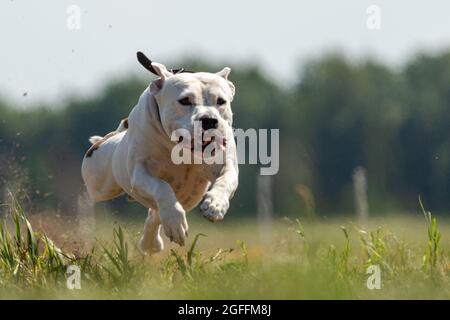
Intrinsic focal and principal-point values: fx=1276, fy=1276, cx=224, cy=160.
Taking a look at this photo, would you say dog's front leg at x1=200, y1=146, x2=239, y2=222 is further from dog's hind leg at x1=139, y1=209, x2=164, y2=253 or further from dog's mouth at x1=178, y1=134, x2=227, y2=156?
dog's hind leg at x1=139, y1=209, x2=164, y2=253

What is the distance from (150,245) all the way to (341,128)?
20653 mm

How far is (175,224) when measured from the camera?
26.0 ft

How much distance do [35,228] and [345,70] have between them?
1867 centimetres

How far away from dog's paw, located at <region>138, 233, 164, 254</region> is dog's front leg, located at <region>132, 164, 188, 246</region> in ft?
3.51

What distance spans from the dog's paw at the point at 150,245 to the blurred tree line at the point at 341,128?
346 inches

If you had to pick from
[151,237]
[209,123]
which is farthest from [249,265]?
[151,237]

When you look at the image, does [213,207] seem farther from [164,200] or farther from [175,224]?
[164,200]

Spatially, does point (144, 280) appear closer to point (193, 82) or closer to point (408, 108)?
point (193, 82)

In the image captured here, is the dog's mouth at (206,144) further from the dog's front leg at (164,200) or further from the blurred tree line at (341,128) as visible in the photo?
the blurred tree line at (341,128)

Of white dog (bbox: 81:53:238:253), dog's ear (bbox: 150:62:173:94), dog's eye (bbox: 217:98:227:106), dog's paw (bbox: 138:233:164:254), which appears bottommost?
dog's paw (bbox: 138:233:164:254)

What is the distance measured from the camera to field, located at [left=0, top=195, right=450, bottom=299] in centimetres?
729

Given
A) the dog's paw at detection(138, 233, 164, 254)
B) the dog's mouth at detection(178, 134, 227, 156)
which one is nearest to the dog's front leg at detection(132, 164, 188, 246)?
the dog's mouth at detection(178, 134, 227, 156)

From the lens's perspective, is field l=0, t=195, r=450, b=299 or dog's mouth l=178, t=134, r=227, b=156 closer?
field l=0, t=195, r=450, b=299
